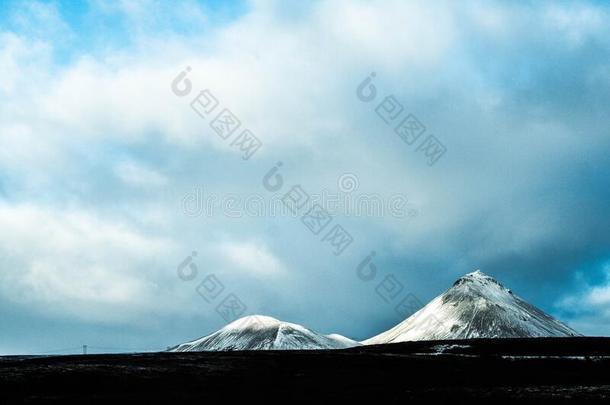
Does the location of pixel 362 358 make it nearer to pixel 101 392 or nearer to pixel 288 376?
pixel 288 376

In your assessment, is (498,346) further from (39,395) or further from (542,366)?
(39,395)

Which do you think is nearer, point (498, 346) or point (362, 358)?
point (362, 358)

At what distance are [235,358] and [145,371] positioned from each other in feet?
62.5

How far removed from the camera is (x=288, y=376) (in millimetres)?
79875

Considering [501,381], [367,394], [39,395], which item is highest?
[501,381]

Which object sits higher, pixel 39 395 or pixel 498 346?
pixel 498 346

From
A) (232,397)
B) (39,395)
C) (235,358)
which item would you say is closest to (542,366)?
(235,358)

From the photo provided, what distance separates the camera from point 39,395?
60.6m

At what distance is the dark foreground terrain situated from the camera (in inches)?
2490

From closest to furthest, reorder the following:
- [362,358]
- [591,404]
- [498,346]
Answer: [591,404] → [362,358] → [498,346]

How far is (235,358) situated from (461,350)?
47.3 meters

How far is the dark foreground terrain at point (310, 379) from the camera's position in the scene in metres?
63.2

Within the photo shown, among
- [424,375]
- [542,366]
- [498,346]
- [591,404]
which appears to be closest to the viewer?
[591,404]

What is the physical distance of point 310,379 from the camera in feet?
255
